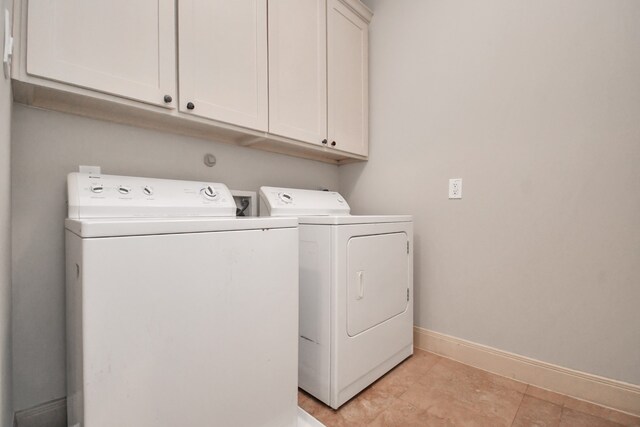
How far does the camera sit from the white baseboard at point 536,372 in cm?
129

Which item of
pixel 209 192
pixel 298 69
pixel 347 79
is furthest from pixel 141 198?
pixel 347 79

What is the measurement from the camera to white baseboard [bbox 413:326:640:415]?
1.29 m

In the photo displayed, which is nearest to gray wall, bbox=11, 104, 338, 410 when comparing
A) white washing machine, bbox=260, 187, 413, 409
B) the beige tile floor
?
white washing machine, bbox=260, 187, 413, 409

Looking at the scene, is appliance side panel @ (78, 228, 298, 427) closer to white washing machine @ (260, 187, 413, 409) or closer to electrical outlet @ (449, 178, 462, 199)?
white washing machine @ (260, 187, 413, 409)

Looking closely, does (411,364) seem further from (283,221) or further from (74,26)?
(74,26)

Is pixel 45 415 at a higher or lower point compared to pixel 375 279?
→ lower

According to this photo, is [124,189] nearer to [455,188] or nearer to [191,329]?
[191,329]

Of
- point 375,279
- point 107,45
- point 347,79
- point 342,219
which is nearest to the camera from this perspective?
point 107,45

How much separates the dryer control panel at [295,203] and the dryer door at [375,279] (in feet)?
1.57

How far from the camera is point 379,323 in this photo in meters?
1.52

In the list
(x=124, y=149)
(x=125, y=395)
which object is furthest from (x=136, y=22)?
(x=125, y=395)

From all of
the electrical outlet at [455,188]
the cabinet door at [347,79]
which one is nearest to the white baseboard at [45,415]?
the cabinet door at [347,79]

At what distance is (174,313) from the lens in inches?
32.9

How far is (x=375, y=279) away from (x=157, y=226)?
105cm
